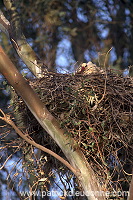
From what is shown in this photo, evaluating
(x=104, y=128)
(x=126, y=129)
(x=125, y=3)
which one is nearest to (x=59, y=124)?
(x=104, y=128)

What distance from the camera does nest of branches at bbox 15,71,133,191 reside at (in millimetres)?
4293

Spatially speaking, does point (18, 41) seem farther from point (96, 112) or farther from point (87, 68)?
point (96, 112)

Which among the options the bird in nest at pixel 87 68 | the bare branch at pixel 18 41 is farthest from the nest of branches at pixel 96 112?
the bare branch at pixel 18 41

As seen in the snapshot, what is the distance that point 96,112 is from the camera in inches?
172

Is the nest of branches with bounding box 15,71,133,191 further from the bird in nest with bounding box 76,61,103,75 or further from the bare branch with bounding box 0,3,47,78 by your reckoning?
the bare branch with bounding box 0,3,47,78

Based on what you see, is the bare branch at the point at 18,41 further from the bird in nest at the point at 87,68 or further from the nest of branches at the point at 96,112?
the nest of branches at the point at 96,112

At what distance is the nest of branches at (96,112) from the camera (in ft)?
14.1

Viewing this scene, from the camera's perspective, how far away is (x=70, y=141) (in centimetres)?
413

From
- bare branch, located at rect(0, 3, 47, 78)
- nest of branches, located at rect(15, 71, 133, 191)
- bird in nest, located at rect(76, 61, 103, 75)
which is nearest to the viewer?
nest of branches, located at rect(15, 71, 133, 191)

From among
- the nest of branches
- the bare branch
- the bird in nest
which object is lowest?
the nest of branches

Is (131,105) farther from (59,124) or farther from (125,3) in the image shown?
(125,3)

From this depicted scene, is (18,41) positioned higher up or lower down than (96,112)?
higher up

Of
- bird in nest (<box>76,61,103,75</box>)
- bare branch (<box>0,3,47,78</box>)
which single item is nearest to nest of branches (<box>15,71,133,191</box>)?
bird in nest (<box>76,61,103,75</box>)

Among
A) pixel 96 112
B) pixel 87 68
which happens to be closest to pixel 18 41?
pixel 87 68
